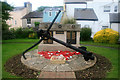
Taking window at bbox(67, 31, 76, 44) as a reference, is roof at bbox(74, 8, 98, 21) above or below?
above

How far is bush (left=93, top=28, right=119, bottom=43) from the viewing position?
26.9 feet

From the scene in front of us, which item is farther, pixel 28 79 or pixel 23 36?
pixel 23 36

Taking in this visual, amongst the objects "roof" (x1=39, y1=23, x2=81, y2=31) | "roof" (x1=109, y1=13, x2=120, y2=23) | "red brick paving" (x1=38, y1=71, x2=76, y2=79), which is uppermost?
"roof" (x1=109, y1=13, x2=120, y2=23)

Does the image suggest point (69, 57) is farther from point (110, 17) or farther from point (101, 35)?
point (101, 35)

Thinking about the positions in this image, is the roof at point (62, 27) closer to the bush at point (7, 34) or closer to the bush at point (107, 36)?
the bush at point (107, 36)

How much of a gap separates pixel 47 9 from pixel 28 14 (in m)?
1.07

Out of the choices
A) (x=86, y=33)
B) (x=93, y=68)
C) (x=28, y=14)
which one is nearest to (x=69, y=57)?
(x=93, y=68)

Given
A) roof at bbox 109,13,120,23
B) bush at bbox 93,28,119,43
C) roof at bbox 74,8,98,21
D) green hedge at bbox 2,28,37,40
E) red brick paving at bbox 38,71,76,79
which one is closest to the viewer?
red brick paving at bbox 38,71,76,79

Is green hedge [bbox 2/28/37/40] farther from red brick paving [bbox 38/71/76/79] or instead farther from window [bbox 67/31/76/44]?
red brick paving [bbox 38/71/76/79]

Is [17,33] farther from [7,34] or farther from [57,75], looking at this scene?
[57,75]

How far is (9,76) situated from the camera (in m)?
3.53

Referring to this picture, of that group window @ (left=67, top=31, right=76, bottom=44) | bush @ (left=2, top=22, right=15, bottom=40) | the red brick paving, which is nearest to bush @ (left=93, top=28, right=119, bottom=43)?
window @ (left=67, top=31, right=76, bottom=44)

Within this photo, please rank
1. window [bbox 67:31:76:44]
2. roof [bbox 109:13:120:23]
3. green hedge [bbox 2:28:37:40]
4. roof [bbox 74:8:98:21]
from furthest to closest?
green hedge [bbox 2:28:37:40], roof [bbox 109:13:120:23], roof [bbox 74:8:98:21], window [bbox 67:31:76:44]

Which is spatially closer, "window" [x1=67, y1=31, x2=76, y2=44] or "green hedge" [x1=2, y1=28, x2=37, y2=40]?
"window" [x1=67, y1=31, x2=76, y2=44]
